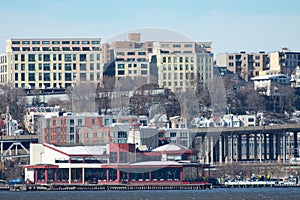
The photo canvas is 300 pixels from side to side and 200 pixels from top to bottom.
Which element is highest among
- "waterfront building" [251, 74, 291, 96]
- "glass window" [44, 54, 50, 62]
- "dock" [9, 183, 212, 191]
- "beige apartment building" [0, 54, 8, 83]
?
"glass window" [44, 54, 50, 62]

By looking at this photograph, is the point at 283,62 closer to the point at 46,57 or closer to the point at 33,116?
the point at 46,57

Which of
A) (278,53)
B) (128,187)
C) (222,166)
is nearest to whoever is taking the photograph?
(128,187)

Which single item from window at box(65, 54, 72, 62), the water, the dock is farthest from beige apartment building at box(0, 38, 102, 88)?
the water

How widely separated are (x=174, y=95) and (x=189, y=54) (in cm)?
534

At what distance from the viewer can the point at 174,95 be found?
97812 millimetres

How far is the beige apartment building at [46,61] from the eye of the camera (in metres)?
144

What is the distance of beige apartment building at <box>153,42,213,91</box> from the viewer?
9225 centimetres

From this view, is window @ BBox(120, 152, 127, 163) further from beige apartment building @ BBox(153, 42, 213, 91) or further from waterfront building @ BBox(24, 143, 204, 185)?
beige apartment building @ BBox(153, 42, 213, 91)

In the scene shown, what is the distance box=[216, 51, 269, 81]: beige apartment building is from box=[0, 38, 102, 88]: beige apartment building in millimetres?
21568

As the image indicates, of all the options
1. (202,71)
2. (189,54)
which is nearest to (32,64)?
(202,71)

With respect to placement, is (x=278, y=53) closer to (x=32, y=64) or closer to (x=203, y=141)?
(x=32, y=64)

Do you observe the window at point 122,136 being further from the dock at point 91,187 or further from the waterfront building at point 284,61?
the waterfront building at point 284,61

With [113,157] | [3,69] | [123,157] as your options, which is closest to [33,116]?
[3,69]

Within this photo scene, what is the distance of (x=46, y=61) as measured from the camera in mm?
145625
